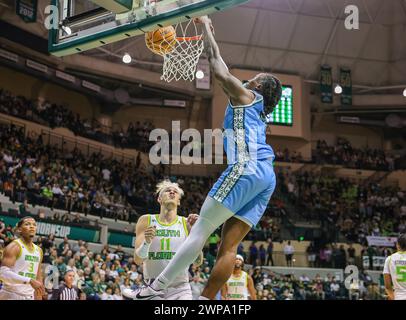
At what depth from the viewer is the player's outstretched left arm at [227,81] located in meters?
4.46

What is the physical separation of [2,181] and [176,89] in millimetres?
12038

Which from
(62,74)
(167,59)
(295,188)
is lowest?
(167,59)

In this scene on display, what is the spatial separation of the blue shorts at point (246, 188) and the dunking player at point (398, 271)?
15.5 ft

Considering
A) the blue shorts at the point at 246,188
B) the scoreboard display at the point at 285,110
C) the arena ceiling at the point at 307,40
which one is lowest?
the blue shorts at the point at 246,188

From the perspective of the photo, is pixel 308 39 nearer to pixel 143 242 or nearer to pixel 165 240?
pixel 165 240

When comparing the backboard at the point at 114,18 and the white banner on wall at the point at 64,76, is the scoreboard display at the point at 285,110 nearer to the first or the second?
the white banner on wall at the point at 64,76

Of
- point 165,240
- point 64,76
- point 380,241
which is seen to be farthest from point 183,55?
point 64,76

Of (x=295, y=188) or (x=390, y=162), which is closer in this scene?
(x=295, y=188)

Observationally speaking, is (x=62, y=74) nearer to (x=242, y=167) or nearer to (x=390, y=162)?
(x=390, y=162)

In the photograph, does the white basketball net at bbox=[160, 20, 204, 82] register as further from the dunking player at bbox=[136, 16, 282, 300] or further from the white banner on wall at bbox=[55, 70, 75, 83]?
the white banner on wall at bbox=[55, 70, 75, 83]

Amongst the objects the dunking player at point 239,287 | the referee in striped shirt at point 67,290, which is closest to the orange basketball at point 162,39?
the dunking player at point 239,287

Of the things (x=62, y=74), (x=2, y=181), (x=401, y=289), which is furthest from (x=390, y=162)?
(x=401, y=289)

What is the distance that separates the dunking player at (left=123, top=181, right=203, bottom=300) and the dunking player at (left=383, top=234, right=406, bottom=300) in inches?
143

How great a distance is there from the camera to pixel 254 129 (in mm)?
4574
